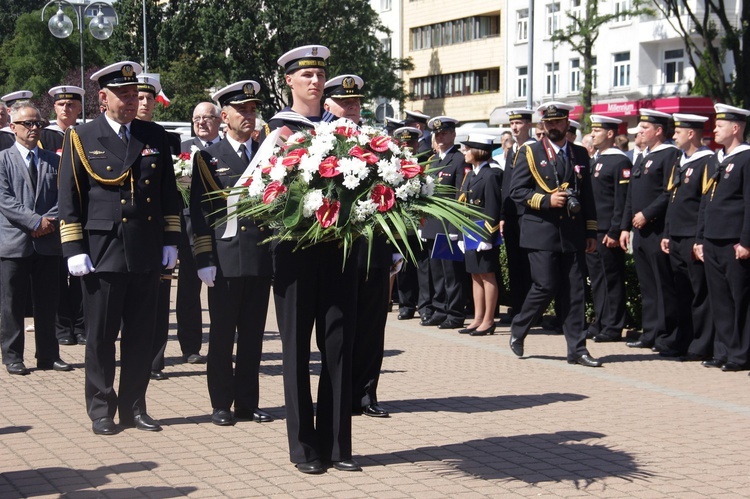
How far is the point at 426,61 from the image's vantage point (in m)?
72.6

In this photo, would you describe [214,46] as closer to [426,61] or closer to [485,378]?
[426,61]

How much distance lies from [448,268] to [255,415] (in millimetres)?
5900

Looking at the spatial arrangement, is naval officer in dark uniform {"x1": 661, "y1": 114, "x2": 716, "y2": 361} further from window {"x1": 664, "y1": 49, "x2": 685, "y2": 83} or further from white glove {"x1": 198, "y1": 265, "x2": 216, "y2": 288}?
window {"x1": 664, "y1": 49, "x2": 685, "y2": 83}

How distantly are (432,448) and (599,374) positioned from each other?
3413mm

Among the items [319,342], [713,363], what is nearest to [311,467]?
[319,342]

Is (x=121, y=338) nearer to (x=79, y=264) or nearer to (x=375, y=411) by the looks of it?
(x=79, y=264)

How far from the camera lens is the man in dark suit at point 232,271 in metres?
7.88

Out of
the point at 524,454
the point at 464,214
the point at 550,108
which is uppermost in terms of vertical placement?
the point at 550,108

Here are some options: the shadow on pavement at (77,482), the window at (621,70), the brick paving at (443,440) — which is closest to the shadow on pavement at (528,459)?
the brick paving at (443,440)

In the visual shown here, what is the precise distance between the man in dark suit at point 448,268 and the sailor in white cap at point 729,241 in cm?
347

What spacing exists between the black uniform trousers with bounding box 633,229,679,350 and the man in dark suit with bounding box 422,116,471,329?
226cm

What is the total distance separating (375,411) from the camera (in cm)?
824

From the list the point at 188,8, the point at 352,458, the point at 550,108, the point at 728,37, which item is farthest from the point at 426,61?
the point at 352,458

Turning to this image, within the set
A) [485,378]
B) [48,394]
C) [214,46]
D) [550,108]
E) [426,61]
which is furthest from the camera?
[426,61]
